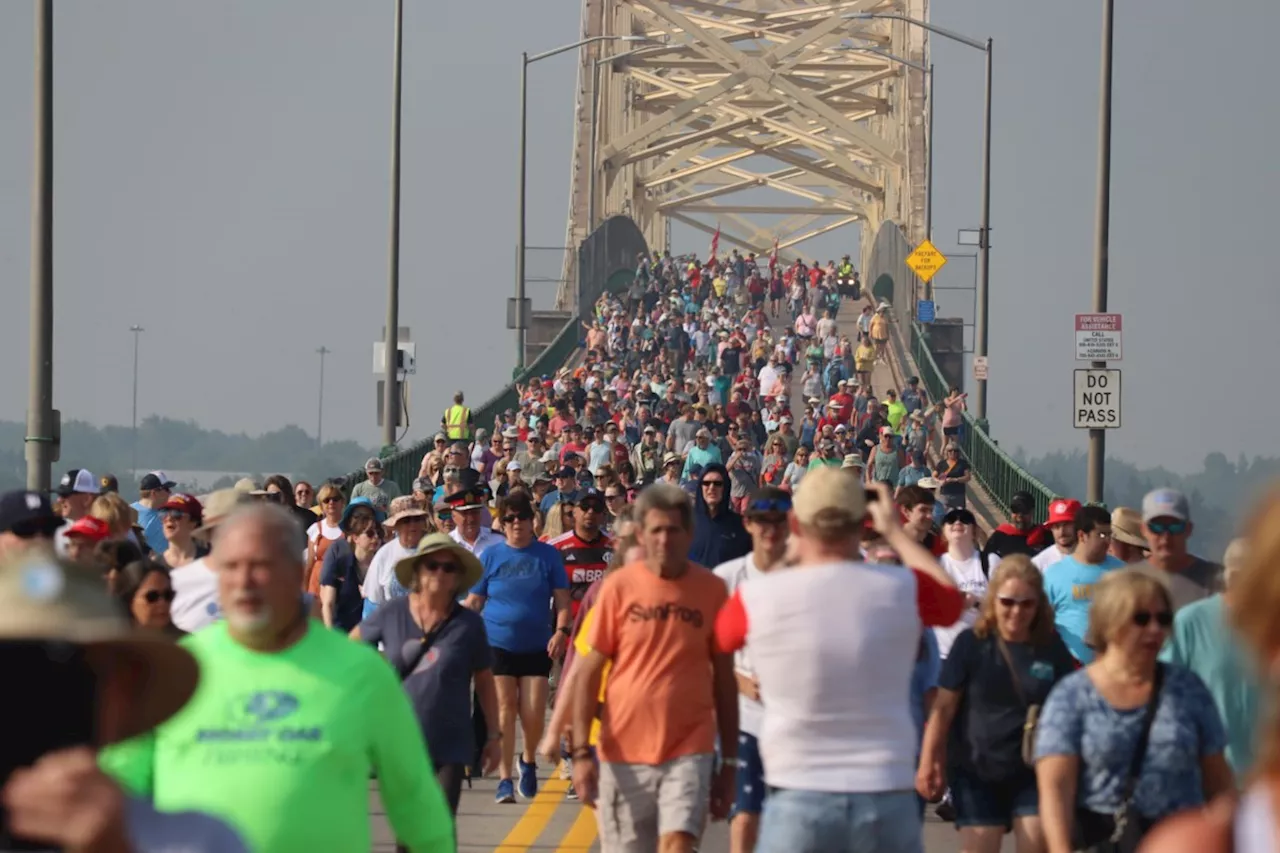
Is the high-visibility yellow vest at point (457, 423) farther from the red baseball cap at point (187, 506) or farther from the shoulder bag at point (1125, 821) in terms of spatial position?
the shoulder bag at point (1125, 821)

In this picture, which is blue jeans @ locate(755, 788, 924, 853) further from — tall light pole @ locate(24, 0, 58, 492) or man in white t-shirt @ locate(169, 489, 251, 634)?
tall light pole @ locate(24, 0, 58, 492)

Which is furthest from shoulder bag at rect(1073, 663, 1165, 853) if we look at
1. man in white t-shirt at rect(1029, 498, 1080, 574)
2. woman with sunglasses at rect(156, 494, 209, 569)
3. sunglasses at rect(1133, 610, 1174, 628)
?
man in white t-shirt at rect(1029, 498, 1080, 574)

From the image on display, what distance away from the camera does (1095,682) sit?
6391 mm

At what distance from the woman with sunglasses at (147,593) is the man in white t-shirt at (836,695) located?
250cm

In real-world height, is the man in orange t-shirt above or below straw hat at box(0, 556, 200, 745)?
below

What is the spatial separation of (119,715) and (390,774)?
7.11 feet

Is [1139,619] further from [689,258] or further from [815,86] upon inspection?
[815,86]

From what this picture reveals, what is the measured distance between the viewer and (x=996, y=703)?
7906mm

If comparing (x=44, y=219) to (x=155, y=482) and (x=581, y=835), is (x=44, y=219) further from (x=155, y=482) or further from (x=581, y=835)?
(x=581, y=835)

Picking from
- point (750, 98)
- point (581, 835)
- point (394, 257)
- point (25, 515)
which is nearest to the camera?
point (25, 515)

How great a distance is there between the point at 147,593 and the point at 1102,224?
60.3ft

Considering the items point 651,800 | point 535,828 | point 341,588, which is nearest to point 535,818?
point 535,828

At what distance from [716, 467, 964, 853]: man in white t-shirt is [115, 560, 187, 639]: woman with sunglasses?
8.19 feet

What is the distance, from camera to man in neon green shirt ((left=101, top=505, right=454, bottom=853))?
4531mm
